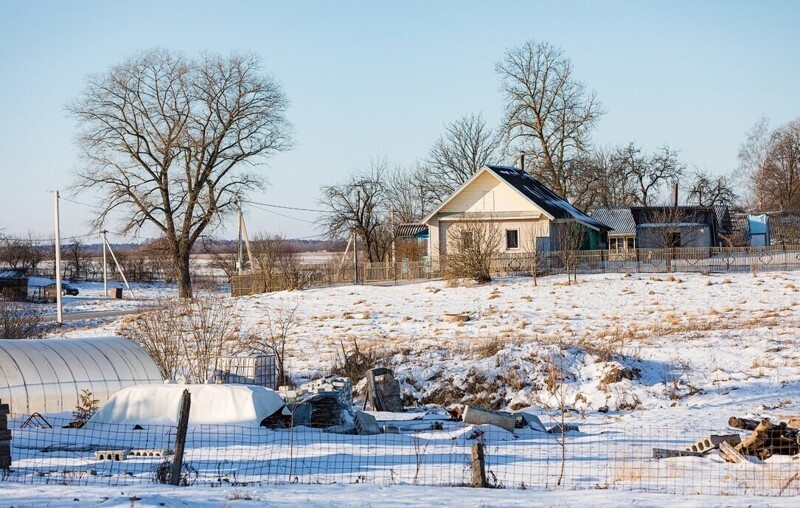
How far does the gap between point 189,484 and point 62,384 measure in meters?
8.47

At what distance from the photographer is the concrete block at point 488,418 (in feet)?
53.9

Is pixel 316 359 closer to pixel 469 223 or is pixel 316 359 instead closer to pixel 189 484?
pixel 189 484

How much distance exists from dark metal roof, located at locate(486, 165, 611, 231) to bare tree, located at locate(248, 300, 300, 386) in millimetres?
15627

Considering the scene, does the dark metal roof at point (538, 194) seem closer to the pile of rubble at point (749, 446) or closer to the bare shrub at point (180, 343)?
the bare shrub at point (180, 343)

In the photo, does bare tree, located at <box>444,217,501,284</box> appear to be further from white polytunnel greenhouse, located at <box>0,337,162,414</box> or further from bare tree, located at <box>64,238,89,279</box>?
bare tree, located at <box>64,238,89,279</box>

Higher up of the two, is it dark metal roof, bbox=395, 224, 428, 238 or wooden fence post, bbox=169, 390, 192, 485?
dark metal roof, bbox=395, 224, 428, 238

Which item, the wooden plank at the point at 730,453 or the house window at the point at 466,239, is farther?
the house window at the point at 466,239

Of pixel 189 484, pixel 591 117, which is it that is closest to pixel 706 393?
pixel 189 484

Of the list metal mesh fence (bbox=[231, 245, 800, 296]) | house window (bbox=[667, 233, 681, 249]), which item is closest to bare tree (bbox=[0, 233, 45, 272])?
metal mesh fence (bbox=[231, 245, 800, 296])

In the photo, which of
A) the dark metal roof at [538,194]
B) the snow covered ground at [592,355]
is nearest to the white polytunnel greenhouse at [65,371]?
the snow covered ground at [592,355]

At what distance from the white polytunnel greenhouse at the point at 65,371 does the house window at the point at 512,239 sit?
32.0m

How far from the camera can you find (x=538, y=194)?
52.1 meters

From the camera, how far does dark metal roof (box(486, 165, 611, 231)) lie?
49906 mm

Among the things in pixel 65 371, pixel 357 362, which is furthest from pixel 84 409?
pixel 357 362
